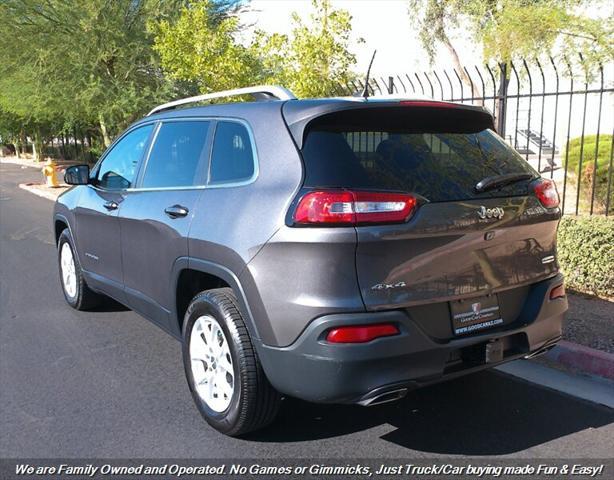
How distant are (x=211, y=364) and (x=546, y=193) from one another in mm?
2159

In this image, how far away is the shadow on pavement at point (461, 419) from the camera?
331cm

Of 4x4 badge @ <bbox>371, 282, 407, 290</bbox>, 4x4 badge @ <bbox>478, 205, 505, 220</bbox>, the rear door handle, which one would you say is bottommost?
4x4 badge @ <bbox>371, 282, 407, 290</bbox>

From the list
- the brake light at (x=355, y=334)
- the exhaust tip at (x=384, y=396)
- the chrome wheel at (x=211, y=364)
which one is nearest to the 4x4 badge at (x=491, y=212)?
the brake light at (x=355, y=334)

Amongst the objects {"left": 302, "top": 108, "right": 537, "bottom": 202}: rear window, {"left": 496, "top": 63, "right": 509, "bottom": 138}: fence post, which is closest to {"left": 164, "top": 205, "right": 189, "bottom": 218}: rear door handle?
{"left": 302, "top": 108, "right": 537, "bottom": 202}: rear window

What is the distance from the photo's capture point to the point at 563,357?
4.37 m

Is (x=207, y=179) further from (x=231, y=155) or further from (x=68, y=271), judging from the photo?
(x=68, y=271)

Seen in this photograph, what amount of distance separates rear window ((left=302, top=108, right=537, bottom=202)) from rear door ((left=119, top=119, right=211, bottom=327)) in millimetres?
978

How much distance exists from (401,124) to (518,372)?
7.06 ft

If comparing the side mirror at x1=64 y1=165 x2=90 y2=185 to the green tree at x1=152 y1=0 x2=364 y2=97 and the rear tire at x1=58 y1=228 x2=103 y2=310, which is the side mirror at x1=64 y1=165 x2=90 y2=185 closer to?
the rear tire at x1=58 y1=228 x2=103 y2=310

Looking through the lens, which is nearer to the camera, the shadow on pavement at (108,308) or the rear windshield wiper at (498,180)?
the rear windshield wiper at (498,180)

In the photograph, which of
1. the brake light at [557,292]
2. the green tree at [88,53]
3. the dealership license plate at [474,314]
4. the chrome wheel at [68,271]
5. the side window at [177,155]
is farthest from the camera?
the green tree at [88,53]

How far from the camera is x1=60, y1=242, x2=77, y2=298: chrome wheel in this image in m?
5.85

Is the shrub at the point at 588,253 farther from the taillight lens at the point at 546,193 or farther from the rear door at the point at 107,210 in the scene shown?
the rear door at the point at 107,210

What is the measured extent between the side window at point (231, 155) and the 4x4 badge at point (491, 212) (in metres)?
1.21
